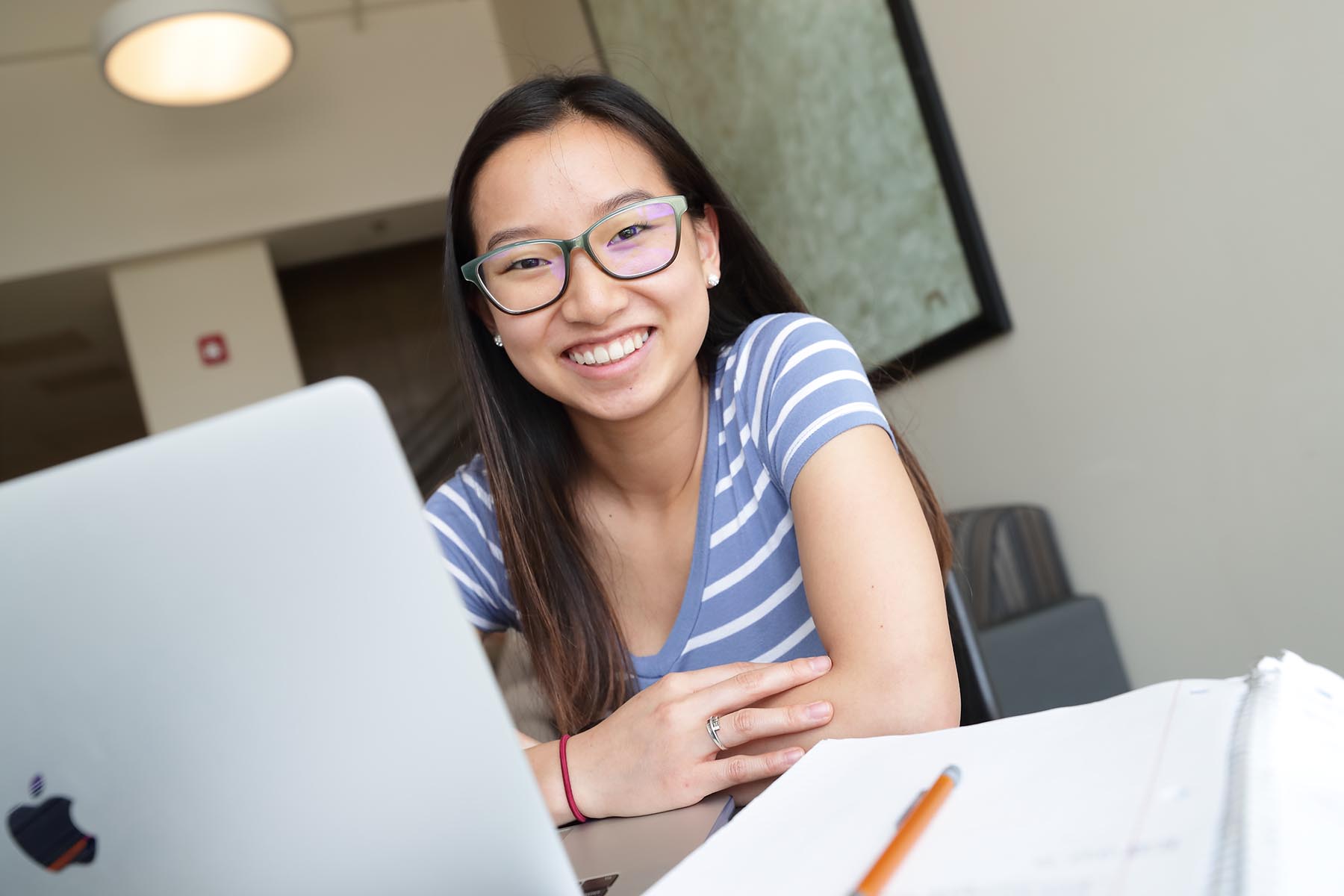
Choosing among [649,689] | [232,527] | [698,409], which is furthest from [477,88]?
[232,527]

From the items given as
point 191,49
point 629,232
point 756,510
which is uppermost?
point 191,49

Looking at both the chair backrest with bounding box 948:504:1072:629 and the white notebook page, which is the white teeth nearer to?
the white notebook page

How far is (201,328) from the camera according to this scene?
5348mm

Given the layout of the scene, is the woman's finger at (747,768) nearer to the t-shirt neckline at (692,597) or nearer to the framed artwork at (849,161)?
the t-shirt neckline at (692,597)

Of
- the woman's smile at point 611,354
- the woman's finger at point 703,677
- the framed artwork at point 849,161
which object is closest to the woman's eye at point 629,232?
the woman's smile at point 611,354

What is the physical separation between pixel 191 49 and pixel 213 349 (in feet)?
6.12

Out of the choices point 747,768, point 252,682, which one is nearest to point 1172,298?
point 747,768

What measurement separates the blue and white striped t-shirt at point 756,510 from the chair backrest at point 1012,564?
1033mm

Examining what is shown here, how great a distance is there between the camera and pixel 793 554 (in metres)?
1.20

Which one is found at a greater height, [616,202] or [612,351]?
[616,202]

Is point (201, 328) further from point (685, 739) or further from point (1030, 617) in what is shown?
point (685, 739)

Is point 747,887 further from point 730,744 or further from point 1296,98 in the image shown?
point 1296,98

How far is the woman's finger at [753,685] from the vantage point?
0.85 m

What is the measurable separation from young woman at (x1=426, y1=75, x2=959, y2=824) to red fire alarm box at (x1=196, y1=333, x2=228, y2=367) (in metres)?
4.46
